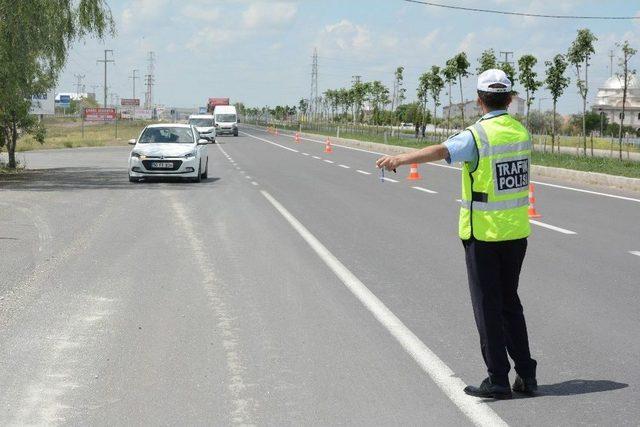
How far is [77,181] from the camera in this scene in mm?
25125

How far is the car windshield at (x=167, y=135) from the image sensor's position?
24828 mm

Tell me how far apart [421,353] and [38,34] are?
2036 centimetres

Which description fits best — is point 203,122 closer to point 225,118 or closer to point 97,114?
point 225,118

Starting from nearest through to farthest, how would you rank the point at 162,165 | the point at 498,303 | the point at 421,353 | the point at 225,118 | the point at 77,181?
1. the point at 498,303
2. the point at 421,353
3. the point at 162,165
4. the point at 77,181
5. the point at 225,118

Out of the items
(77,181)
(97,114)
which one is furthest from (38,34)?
(97,114)

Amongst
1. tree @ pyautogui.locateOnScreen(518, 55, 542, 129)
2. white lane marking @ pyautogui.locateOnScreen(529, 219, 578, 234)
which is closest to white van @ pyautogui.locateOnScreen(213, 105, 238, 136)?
tree @ pyautogui.locateOnScreen(518, 55, 542, 129)

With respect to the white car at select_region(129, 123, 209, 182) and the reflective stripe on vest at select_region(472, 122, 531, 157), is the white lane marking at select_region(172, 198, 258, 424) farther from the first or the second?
the white car at select_region(129, 123, 209, 182)

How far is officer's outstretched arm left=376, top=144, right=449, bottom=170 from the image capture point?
17.2 ft

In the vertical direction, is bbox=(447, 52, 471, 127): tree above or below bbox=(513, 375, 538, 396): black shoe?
above

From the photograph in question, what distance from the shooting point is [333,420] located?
4836mm

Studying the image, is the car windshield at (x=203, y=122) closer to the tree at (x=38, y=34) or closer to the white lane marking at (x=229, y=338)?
the tree at (x=38, y=34)

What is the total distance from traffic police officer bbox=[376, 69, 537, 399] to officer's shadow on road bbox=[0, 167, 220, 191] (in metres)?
17.2

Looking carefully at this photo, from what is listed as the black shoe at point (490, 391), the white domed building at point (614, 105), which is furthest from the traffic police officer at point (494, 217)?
the white domed building at point (614, 105)

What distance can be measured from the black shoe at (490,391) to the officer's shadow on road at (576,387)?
0.11 meters
